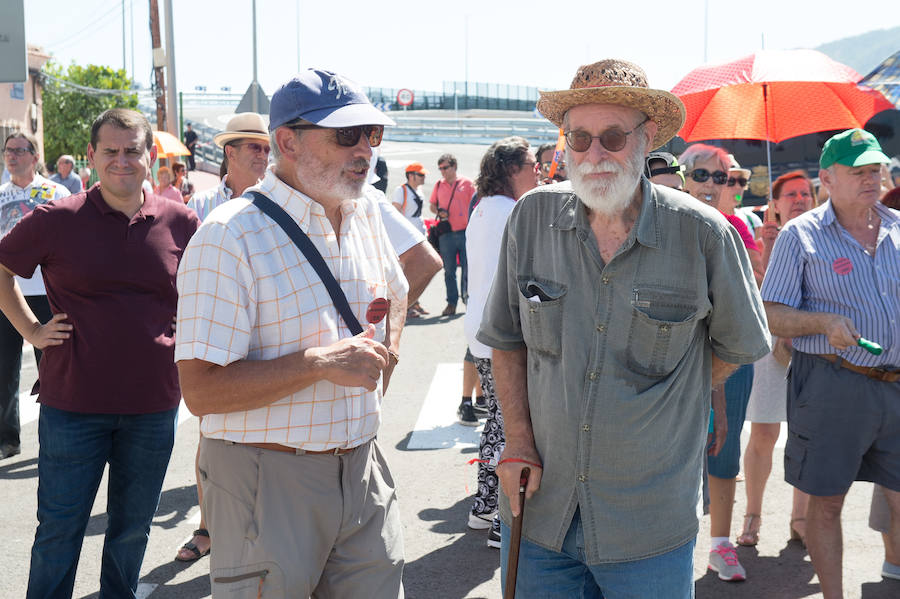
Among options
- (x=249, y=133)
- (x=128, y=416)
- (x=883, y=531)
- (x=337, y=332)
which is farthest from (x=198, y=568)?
(x=883, y=531)

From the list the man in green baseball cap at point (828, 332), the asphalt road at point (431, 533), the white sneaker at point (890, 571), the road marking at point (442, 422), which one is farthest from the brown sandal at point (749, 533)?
the road marking at point (442, 422)

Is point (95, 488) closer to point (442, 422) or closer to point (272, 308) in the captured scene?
point (272, 308)

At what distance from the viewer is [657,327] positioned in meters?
2.57

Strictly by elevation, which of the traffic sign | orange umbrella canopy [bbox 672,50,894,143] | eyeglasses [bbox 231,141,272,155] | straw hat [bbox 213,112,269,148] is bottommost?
eyeglasses [bbox 231,141,272,155]

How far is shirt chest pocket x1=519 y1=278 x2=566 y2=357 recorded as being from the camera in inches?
105

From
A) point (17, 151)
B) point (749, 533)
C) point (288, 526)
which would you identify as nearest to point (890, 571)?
point (749, 533)

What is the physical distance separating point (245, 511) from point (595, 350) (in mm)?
1101

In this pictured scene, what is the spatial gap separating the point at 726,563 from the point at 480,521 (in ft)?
4.71

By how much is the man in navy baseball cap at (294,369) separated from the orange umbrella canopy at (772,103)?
3746mm

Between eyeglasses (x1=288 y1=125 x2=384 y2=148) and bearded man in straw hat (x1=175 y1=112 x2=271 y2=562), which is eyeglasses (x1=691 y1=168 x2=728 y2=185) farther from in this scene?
eyeglasses (x1=288 y1=125 x2=384 y2=148)

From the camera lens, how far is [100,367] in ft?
12.4

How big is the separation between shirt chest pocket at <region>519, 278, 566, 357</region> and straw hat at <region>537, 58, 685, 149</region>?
1.80 ft

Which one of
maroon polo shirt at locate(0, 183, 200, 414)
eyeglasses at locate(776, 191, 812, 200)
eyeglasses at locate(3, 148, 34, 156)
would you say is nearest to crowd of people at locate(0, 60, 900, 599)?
maroon polo shirt at locate(0, 183, 200, 414)

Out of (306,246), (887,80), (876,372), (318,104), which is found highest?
(887,80)
